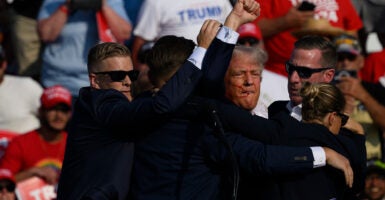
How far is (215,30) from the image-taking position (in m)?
6.09

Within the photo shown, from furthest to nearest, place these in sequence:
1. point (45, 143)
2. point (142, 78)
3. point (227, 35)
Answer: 1. point (45, 143)
2. point (142, 78)
3. point (227, 35)

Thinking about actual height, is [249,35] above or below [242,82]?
below

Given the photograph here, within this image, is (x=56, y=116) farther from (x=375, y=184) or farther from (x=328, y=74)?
(x=328, y=74)

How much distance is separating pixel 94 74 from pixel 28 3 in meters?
4.89

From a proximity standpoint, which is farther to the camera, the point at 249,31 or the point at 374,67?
the point at 374,67

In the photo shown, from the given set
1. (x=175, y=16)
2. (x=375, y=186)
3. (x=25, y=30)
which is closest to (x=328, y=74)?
(x=375, y=186)

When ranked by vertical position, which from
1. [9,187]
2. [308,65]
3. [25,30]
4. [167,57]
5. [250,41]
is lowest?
[9,187]

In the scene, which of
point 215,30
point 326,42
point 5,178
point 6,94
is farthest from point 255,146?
point 6,94

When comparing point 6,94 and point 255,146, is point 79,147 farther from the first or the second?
point 6,94

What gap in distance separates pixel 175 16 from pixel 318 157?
183 inches

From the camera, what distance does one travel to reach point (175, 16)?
35.2ft

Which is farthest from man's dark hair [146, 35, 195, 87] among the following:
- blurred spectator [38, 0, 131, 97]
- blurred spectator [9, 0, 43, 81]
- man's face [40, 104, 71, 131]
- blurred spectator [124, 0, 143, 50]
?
blurred spectator [9, 0, 43, 81]

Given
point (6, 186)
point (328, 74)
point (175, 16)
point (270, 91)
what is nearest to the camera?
point (328, 74)

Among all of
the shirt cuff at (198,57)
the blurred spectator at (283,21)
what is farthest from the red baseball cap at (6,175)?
the shirt cuff at (198,57)
